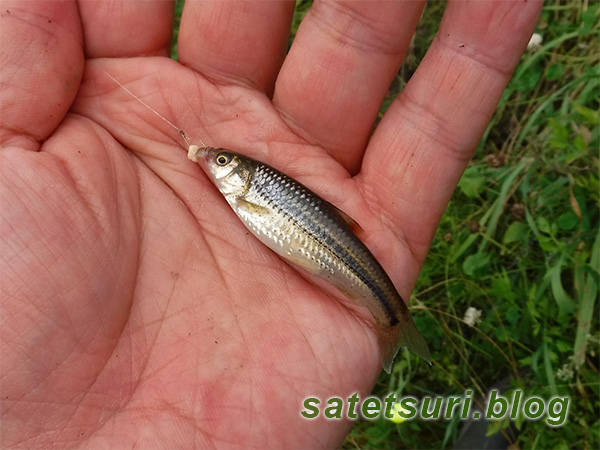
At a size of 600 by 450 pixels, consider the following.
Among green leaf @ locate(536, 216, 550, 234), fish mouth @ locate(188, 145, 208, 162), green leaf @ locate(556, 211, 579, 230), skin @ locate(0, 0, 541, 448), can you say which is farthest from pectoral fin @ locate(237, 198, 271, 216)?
green leaf @ locate(556, 211, 579, 230)

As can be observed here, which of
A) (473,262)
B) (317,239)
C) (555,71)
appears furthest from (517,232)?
(317,239)

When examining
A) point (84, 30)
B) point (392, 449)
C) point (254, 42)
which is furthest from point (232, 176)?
point (392, 449)

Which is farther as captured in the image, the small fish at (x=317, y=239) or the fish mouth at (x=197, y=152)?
the fish mouth at (x=197, y=152)

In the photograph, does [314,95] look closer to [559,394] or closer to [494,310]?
[494,310]

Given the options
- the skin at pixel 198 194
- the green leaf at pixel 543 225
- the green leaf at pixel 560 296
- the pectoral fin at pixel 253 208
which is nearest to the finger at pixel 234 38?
the skin at pixel 198 194

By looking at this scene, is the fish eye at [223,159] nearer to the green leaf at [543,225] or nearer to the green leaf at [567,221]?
the green leaf at [543,225]

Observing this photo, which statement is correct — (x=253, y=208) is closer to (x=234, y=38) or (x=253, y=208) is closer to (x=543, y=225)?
(x=234, y=38)
